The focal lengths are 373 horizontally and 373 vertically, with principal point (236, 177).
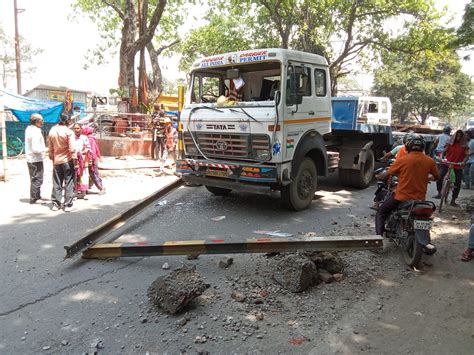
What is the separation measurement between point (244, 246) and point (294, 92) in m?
3.08

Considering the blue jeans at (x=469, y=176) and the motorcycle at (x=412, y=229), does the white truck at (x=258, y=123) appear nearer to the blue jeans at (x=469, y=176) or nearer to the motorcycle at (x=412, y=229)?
the motorcycle at (x=412, y=229)

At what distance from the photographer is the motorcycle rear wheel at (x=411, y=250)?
4184mm

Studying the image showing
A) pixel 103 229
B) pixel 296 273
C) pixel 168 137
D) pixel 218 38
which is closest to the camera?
pixel 296 273

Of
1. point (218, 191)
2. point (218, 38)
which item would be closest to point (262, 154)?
point (218, 191)

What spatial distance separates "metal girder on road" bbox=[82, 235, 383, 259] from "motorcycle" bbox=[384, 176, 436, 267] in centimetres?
43

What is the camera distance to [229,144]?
6.24m

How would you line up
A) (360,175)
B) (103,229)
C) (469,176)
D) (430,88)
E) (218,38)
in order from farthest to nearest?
(430,88), (218,38), (469,176), (360,175), (103,229)

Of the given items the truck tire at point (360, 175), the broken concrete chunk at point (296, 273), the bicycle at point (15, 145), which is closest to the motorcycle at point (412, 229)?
the broken concrete chunk at point (296, 273)

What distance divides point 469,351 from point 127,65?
13178 millimetres

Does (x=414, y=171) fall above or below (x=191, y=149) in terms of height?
below

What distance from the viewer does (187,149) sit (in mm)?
6824

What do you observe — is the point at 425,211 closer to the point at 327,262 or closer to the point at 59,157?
the point at 327,262

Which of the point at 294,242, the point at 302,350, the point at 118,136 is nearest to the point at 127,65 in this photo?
the point at 118,136

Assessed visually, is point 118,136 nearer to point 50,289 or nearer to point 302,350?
point 50,289
